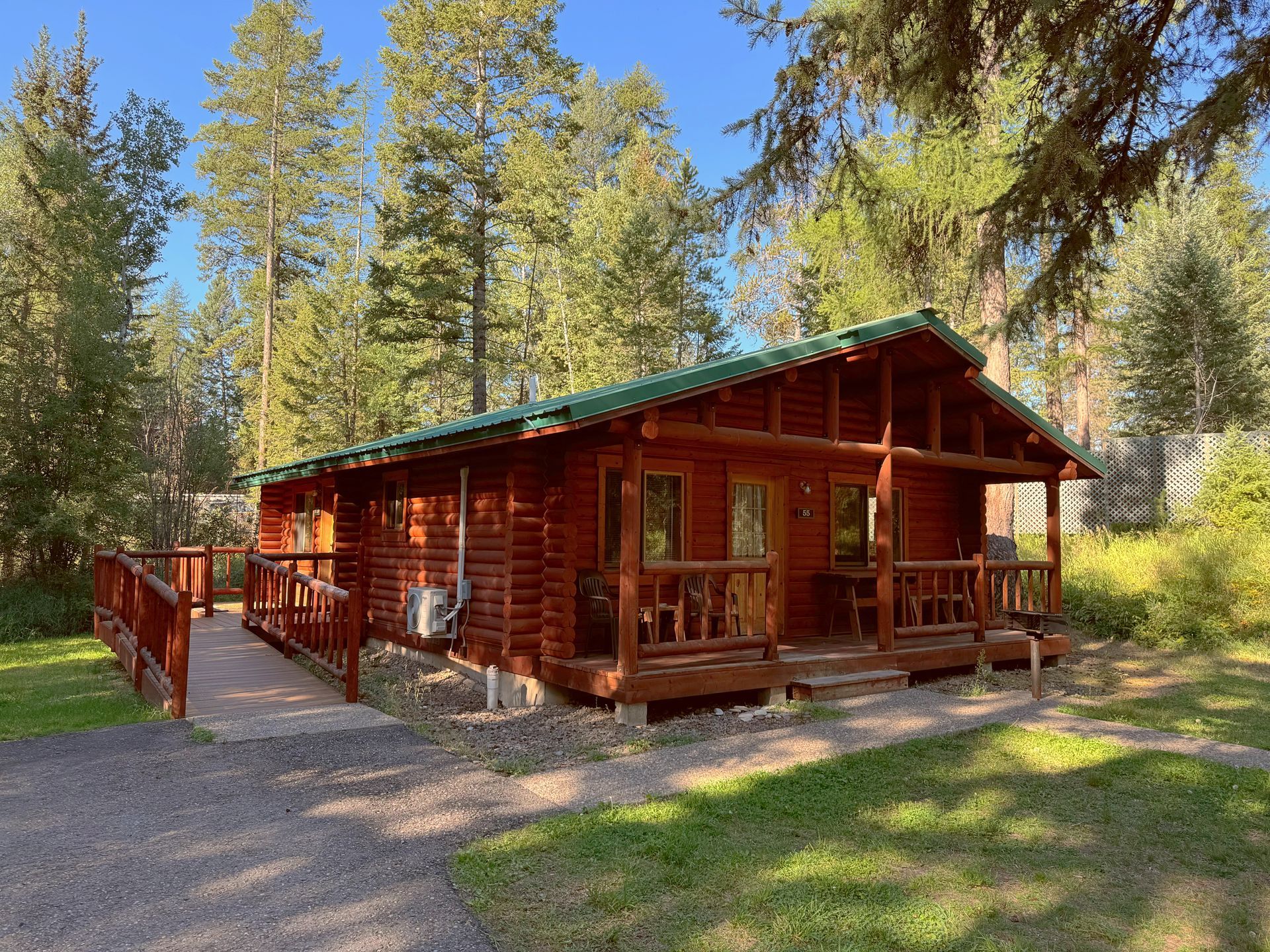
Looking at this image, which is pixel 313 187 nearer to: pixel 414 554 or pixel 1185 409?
pixel 414 554

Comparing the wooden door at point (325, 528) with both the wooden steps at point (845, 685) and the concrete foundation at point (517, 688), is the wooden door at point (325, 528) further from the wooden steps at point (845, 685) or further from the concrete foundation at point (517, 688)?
the wooden steps at point (845, 685)

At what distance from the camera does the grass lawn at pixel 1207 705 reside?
6902 millimetres

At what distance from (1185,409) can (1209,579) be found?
12.2m

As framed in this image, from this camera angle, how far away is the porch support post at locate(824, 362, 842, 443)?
329 inches

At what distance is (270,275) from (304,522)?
47.4ft

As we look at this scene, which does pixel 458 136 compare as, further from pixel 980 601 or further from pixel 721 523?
pixel 980 601

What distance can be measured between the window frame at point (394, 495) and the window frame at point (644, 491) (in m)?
3.35

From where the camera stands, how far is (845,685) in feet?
25.6

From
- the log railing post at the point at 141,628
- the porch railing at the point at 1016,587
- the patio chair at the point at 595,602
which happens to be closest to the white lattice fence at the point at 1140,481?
the porch railing at the point at 1016,587

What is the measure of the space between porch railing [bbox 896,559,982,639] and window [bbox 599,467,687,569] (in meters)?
2.44

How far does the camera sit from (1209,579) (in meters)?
11.8

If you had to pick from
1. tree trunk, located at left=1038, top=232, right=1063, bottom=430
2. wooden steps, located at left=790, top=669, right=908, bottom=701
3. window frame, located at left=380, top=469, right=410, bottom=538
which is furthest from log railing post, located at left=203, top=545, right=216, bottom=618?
tree trunk, located at left=1038, top=232, right=1063, bottom=430

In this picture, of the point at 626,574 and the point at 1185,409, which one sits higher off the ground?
the point at 1185,409

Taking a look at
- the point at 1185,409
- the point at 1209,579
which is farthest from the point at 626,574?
the point at 1185,409
